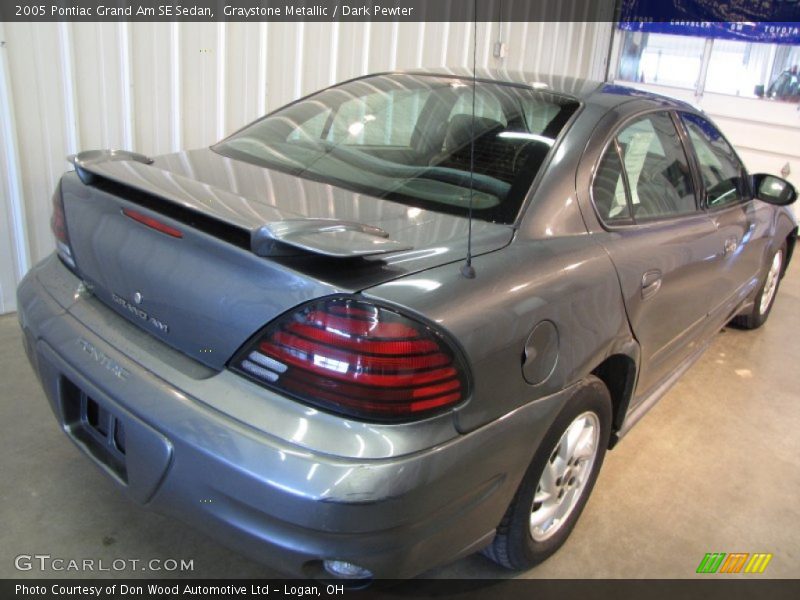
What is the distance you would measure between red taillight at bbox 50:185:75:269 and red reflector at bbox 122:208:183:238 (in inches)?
11.9

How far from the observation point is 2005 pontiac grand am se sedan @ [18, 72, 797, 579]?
4.47 feet

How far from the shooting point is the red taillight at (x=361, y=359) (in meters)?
1.36

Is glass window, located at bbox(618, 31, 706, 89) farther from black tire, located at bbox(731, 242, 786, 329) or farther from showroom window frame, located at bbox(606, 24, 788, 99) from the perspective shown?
black tire, located at bbox(731, 242, 786, 329)

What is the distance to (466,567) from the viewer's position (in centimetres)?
200

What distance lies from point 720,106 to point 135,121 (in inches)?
217

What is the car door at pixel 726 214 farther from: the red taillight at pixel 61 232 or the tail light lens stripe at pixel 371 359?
the red taillight at pixel 61 232

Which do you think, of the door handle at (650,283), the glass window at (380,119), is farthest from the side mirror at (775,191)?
the glass window at (380,119)

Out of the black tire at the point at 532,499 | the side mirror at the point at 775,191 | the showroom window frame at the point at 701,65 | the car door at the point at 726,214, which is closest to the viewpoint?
the black tire at the point at 532,499

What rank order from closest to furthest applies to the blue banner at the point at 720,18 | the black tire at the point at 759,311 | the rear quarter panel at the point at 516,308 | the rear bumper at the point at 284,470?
the rear bumper at the point at 284,470, the rear quarter panel at the point at 516,308, the black tire at the point at 759,311, the blue banner at the point at 720,18

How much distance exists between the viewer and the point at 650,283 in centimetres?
214

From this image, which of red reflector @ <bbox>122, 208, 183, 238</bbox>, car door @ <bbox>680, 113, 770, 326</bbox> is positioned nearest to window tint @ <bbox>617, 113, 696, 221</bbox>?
car door @ <bbox>680, 113, 770, 326</bbox>

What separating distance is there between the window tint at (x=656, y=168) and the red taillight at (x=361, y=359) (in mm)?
1139

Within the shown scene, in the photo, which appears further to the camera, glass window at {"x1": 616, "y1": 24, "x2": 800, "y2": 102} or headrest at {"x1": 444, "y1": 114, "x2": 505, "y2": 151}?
glass window at {"x1": 616, "y1": 24, "x2": 800, "y2": 102}

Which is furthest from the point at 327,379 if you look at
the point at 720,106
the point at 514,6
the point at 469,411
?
the point at 720,106
